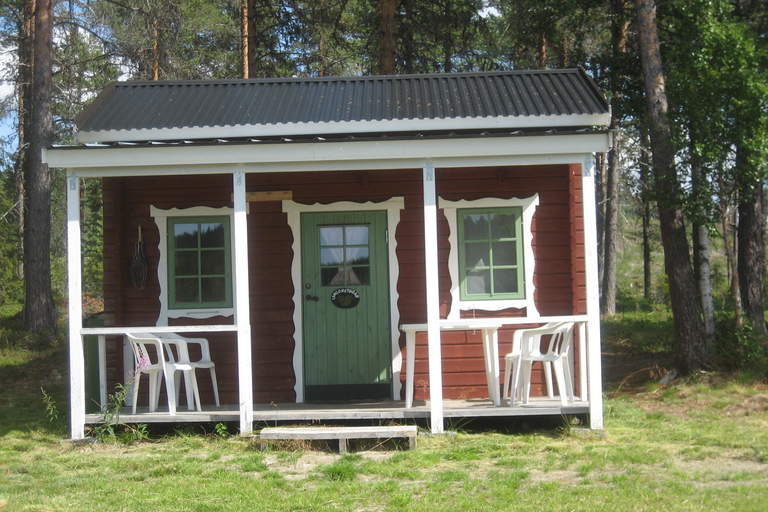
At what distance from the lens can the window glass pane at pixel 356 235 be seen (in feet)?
29.0

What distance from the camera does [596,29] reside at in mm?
14898

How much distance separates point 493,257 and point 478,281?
28 centimetres

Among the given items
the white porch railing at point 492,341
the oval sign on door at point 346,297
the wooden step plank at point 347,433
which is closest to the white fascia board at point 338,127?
the oval sign on door at point 346,297

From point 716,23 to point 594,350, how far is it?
197 inches

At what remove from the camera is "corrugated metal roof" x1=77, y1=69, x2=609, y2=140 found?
875cm

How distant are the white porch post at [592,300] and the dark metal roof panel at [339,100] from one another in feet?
4.30

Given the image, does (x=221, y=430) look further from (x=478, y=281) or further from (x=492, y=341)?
(x=478, y=281)

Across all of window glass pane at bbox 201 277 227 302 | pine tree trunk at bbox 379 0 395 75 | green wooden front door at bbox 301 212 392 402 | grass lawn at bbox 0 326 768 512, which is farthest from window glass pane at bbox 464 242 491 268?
pine tree trunk at bbox 379 0 395 75

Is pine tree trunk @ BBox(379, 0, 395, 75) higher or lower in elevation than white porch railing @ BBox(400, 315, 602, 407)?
higher

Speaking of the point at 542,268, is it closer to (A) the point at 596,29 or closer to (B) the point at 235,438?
(B) the point at 235,438

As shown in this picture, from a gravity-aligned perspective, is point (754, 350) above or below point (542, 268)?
below

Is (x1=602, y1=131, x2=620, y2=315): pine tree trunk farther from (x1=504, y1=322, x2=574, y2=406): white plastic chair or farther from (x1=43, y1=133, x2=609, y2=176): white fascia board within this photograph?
(x1=43, y1=133, x2=609, y2=176): white fascia board

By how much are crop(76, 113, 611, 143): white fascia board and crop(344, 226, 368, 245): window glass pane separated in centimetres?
96

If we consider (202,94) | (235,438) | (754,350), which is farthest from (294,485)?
(754,350)
